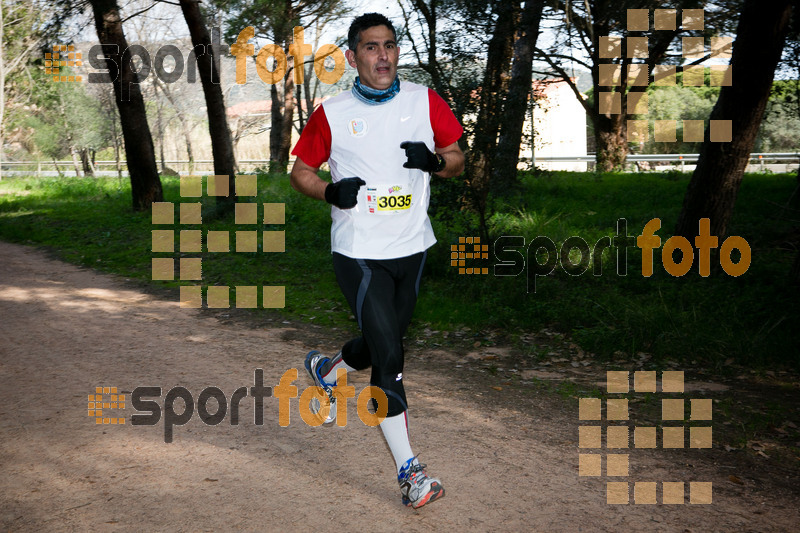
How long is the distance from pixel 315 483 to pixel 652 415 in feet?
9.70

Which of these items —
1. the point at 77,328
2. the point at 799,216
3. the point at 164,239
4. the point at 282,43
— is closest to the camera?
the point at 77,328

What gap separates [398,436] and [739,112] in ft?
25.1

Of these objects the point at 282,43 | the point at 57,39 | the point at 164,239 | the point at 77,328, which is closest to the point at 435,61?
the point at 77,328

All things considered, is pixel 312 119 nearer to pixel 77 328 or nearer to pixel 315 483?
pixel 315 483

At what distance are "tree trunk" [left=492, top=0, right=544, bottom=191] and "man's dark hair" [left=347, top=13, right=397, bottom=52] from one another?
542cm

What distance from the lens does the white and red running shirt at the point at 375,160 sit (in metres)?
4.04

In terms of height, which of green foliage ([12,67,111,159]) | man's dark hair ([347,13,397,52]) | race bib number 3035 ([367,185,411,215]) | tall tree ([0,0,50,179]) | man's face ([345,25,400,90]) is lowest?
race bib number 3035 ([367,185,411,215])

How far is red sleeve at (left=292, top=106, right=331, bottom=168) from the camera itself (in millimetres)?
4102

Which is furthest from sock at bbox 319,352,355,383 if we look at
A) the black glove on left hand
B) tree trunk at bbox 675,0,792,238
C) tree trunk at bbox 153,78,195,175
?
tree trunk at bbox 153,78,195,175

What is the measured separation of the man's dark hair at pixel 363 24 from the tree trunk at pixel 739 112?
6976mm

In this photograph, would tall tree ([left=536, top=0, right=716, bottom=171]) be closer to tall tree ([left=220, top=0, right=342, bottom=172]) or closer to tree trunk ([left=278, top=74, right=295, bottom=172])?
tall tree ([left=220, top=0, right=342, bottom=172])

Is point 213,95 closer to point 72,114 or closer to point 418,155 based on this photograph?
point 418,155

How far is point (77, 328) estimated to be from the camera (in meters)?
8.20

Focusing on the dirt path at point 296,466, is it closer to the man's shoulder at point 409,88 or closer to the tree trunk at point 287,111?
the man's shoulder at point 409,88
